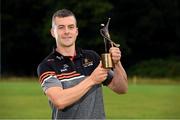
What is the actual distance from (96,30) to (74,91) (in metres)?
64.1

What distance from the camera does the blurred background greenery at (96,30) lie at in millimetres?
68812

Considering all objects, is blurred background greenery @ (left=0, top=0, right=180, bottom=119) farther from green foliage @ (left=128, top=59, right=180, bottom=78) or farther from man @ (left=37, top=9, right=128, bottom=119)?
man @ (left=37, top=9, right=128, bottom=119)

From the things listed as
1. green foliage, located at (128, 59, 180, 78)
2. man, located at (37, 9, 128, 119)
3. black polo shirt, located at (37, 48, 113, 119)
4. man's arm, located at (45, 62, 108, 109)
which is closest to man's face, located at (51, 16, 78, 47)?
man, located at (37, 9, 128, 119)

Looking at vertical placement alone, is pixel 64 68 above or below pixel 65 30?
below

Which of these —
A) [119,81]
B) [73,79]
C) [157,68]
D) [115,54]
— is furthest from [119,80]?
[157,68]

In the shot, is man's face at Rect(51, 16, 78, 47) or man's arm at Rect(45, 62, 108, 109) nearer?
man's arm at Rect(45, 62, 108, 109)

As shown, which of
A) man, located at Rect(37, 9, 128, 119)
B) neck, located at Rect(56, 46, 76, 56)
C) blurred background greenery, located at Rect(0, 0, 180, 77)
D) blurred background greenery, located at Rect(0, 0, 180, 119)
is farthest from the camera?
blurred background greenery, located at Rect(0, 0, 180, 77)

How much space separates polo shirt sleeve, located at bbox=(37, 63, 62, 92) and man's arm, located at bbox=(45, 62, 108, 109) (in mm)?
49

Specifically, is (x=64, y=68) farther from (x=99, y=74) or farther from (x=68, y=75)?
(x=99, y=74)

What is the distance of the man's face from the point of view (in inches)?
188

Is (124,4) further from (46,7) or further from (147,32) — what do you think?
(46,7)

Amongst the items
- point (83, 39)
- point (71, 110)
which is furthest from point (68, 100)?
point (83, 39)

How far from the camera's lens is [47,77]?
4809mm

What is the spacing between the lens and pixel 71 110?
475 cm
